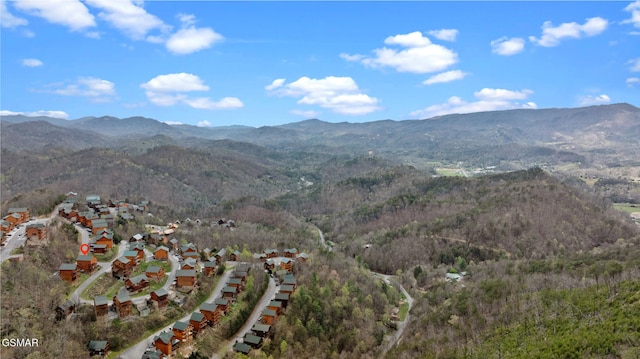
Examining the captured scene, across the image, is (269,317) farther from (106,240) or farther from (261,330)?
(106,240)

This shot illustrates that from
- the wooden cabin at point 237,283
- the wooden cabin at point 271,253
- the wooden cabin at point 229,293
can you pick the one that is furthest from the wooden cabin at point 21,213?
the wooden cabin at point 271,253

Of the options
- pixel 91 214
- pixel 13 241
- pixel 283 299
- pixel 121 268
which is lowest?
pixel 283 299

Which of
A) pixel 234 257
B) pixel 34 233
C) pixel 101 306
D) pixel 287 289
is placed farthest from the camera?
pixel 234 257

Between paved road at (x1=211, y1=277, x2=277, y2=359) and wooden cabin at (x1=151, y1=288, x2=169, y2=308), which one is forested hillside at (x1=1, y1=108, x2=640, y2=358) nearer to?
paved road at (x1=211, y1=277, x2=277, y2=359)

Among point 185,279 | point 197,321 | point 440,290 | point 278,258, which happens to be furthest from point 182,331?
point 440,290

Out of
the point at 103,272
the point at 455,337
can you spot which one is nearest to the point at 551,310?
the point at 455,337

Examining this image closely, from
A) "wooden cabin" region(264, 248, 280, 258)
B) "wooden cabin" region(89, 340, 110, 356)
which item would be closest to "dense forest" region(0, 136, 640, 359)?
"wooden cabin" region(89, 340, 110, 356)

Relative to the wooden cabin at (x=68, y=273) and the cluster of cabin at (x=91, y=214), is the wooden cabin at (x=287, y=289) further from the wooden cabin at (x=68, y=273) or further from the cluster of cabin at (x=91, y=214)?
the cluster of cabin at (x=91, y=214)
